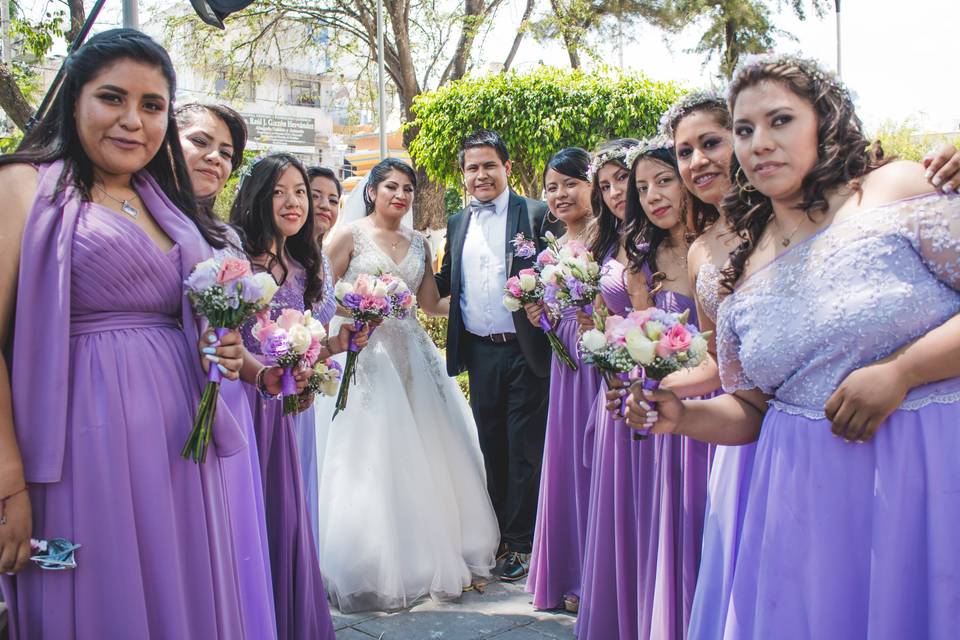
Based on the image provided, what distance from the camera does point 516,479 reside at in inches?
238

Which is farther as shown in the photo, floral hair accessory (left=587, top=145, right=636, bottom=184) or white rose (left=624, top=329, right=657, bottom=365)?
floral hair accessory (left=587, top=145, right=636, bottom=184)

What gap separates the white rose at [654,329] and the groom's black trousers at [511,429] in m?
3.27

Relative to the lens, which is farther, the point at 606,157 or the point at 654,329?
the point at 606,157

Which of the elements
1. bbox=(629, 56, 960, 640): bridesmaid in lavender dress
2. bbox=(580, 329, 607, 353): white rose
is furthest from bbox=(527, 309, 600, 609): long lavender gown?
bbox=(629, 56, 960, 640): bridesmaid in lavender dress

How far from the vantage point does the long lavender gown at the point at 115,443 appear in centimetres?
248

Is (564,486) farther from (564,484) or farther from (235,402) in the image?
(235,402)

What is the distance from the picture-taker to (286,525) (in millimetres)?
4148

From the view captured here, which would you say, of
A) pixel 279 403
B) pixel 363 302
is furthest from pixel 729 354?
pixel 363 302

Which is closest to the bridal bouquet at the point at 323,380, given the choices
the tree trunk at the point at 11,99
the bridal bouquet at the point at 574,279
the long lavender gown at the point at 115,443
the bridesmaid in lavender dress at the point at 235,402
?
the bridesmaid in lavender dress at the point at 235,402

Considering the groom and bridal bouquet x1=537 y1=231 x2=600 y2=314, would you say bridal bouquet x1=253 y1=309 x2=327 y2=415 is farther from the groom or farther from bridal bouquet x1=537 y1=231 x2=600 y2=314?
the groom

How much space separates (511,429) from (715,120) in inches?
118

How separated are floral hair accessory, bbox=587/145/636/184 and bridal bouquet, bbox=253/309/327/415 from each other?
215 centimetres

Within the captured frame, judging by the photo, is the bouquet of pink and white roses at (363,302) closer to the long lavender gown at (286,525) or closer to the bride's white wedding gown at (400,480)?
the bride's white wedding gown at (400,480)

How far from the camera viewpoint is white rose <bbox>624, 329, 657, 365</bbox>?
8.75 ft
